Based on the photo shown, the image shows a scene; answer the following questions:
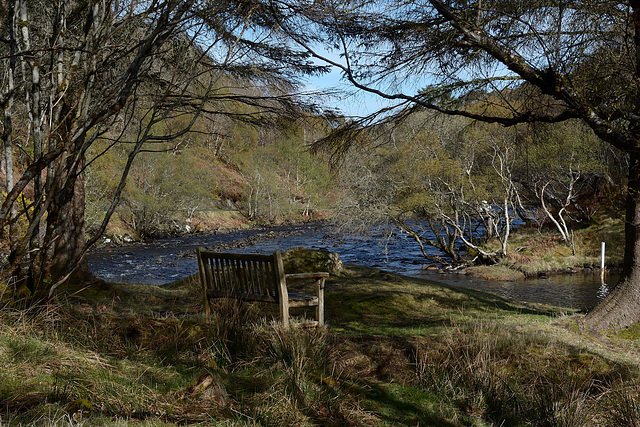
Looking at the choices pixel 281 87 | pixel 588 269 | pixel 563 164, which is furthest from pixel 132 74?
pixel 563 164

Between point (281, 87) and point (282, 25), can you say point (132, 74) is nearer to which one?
point (282, 25)

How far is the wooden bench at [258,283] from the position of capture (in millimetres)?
4669

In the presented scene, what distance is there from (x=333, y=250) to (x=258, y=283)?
57.6 ft

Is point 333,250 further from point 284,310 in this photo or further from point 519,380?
point 519,380

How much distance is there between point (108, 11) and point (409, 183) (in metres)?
16.0

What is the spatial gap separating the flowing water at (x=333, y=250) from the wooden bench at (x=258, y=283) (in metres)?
9.10

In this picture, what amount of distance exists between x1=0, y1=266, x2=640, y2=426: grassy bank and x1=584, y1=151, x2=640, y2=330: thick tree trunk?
47 centimetres

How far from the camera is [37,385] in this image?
2691 millimetres

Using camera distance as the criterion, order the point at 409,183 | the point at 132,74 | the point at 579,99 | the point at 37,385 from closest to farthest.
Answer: the point at 37,385 → the point at 132,74 → the point at 579,99 → the point at 409,183

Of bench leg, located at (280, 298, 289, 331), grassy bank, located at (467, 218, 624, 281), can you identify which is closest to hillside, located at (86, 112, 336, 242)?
bench leg, located at (280, 298, 289, 331)

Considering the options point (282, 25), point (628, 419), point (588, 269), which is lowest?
point (588, 269)

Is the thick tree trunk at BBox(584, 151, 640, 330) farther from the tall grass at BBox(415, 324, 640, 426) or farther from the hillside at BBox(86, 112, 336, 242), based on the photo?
the hillside at BBox(86, 112, 336, 242)

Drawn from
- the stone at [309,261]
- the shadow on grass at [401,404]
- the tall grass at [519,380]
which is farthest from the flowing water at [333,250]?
the shadow on grass at [401,404]

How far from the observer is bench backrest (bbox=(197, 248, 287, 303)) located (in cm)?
470
